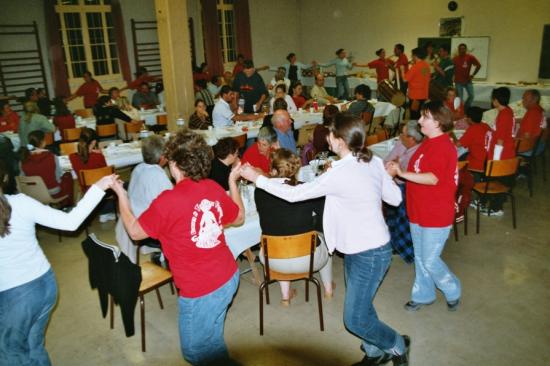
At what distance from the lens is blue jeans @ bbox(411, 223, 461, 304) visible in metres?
3.28

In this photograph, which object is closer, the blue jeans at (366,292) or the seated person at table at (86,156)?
the blue jeans at (366,292)

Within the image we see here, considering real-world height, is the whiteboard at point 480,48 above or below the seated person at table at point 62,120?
above

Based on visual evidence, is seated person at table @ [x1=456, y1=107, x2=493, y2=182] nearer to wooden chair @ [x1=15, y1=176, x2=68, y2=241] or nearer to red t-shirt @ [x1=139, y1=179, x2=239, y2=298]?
red t-shirt @ [x1=139, y1=179, x2=239, y2=298]

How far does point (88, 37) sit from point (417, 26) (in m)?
8.79

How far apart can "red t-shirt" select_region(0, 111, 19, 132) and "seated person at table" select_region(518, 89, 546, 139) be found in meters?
7.36

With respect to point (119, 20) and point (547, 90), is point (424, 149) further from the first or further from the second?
point (119, 20)

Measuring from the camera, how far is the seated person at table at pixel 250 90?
8695mm

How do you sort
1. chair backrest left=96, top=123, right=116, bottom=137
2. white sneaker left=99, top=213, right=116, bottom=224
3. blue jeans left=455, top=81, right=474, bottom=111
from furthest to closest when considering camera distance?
blue jeans left=455, top=81, right=474, bottom=111
chair backrest left=96, top=123, right=116, bottom=137
white sneaker left=99, top=213, right=116, bottom=224

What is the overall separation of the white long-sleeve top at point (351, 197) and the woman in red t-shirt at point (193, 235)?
0.47 meters

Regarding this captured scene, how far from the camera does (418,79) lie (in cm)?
979

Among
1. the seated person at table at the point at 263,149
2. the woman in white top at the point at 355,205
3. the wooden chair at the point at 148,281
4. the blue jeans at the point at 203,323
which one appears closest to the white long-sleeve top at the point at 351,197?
the woman in white top at the point at 355,205

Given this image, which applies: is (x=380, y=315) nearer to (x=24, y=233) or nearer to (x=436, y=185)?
(x=436, y=185)

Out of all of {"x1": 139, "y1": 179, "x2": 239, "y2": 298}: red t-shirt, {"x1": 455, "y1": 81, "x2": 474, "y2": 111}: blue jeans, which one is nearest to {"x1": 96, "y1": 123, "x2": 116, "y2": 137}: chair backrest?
{"x1": 139, "y1": 179, "x2": 239, "y2": 298}: red t-shirt

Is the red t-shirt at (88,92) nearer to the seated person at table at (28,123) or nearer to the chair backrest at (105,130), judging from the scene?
the chair backrest at (105,130)
